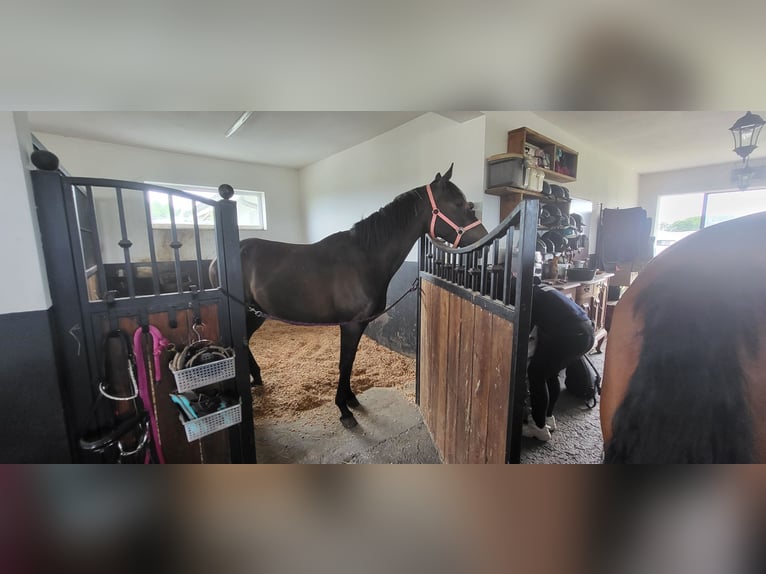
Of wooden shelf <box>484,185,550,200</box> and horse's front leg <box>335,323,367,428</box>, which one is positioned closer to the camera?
horse's front leg <box>335,323,367,428</box>

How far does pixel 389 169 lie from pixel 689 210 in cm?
386

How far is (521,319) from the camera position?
67 cm

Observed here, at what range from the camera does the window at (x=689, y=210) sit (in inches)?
101

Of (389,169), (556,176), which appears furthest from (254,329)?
(556,176)

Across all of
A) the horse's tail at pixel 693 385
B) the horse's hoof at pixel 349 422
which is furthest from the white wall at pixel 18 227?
the horse's hoof at pixel 349 422

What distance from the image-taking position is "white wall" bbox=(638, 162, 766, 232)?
2.95m

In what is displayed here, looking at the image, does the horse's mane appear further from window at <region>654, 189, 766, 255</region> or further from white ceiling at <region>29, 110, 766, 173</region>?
window at <region>654, 189, 766, 255</region>

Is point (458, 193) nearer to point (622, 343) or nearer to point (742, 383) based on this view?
point (622, 343)

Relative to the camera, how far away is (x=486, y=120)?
73.5 inches

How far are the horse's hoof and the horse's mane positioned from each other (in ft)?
3.26

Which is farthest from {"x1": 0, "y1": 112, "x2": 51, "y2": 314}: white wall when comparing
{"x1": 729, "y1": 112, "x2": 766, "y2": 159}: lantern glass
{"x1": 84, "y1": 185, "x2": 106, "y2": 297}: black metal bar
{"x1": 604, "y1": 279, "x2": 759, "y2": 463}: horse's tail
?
{"x1": 729, "y1": 112, "x2": 766, "y2": 159}: lantern glass

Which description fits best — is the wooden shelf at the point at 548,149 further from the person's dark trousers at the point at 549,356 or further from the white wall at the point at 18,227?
the white wall at the point at 18,227

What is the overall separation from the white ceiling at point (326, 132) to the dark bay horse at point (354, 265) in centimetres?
78
